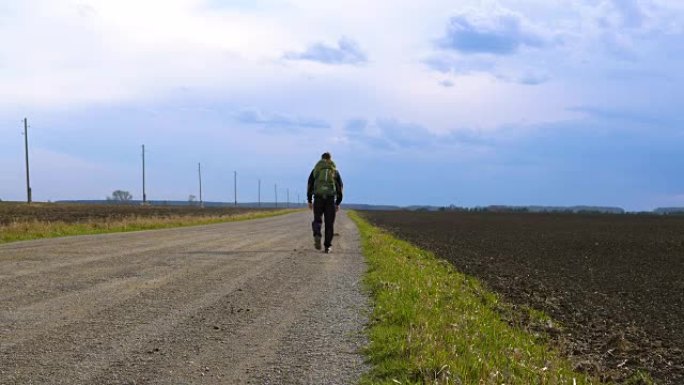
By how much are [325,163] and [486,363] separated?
35.3 feet

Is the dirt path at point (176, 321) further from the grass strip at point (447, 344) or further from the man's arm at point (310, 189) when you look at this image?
the man's arm at point (310, 189)

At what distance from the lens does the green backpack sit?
→ 51.8ft

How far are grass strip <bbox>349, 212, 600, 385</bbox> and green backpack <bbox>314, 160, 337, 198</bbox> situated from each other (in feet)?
17.1

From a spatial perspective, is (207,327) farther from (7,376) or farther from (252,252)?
(252,252)

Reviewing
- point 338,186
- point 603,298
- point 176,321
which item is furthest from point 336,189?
point 176,321

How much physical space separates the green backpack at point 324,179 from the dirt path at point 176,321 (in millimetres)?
3327

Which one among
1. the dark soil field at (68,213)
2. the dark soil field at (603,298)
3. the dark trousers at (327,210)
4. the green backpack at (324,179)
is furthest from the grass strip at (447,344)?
the dark soil field at (68,213)

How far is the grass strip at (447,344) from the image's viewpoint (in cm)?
518

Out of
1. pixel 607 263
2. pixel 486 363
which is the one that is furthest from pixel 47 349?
pixel 607 263

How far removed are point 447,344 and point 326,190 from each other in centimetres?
983

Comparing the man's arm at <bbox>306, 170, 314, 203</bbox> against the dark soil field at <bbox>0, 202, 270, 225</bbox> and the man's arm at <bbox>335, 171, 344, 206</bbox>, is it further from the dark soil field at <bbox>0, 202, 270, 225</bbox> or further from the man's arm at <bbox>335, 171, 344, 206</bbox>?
the dark soil field at <bbox>0, 202, 270, 225</bbox>

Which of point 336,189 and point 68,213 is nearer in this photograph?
point 336,189

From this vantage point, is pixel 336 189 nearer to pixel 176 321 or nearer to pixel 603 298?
pixel 603 298

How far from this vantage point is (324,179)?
1580 cm
